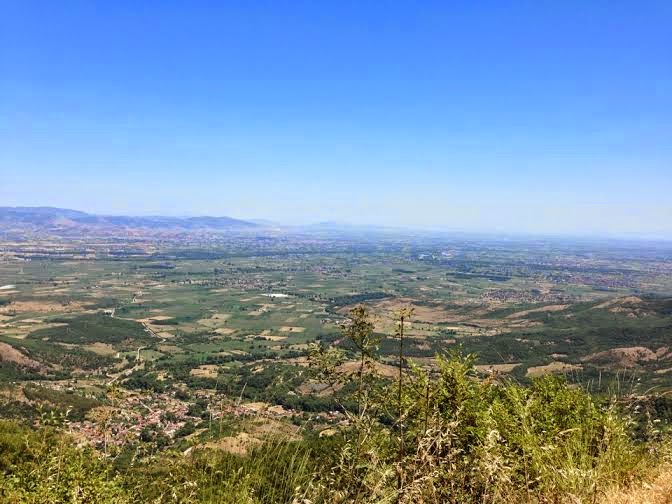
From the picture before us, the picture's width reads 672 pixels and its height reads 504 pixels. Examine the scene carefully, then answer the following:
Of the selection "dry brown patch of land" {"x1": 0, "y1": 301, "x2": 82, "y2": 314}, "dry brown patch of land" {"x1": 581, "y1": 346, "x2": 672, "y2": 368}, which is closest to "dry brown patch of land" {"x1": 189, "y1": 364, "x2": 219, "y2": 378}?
"dry brown patch of land" {"x1": 0, "y1": 301, "x2": 82, "y2": 314}

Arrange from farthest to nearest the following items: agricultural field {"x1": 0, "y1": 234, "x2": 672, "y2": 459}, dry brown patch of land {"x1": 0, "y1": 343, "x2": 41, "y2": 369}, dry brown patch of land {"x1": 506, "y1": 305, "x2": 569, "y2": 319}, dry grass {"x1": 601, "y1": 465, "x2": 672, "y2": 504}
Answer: dry brown patch of land {"x1": 506, "y1": 305, "x2": 569, "y2": 319}
dry brown patch of land {"x1": 0, "y1": 343, "x2": 41, "y2": 369}
agricultural field {"x1": 0, "y1": 234, "x2": 672, "y2": 459}
dry grass {"x1": 601, "y1": 465, "x2": 672, "y2": 504}

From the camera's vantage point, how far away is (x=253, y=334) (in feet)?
287

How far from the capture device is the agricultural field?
4652 millimetres

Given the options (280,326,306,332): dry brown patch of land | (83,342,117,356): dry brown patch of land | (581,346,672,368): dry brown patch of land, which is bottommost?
(280,326,306,332): dry brown patch of land

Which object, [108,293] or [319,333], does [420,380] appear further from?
[108,293]

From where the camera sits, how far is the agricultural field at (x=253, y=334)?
465cm

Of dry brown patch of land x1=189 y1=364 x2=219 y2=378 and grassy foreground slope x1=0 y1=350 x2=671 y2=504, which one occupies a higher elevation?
grassy foreground slope x1=0 y1=350 x2=671 y2=504

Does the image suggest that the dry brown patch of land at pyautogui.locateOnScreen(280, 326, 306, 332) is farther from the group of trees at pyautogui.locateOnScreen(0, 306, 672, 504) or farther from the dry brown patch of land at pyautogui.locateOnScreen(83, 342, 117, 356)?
the group of trees at pyautogui.locateOnScreen(0, 306, 672, 504)

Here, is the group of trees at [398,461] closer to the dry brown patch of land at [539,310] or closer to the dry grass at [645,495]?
the dry grass at [645,495]

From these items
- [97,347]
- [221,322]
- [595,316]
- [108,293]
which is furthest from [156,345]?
[595,316]

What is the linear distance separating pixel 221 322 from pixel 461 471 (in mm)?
99298

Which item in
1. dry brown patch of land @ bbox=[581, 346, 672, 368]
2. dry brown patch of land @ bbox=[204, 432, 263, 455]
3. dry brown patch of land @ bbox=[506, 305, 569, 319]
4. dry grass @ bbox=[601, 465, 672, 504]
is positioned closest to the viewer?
dry grass @ bbox=[601, 465, 672, 504]

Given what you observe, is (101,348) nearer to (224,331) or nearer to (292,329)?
(224,331)

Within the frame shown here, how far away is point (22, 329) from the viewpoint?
262ft
